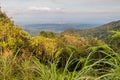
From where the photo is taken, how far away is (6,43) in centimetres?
866

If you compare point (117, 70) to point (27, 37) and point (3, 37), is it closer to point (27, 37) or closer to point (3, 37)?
point (3, 37)

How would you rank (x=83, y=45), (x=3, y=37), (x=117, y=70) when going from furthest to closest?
(x=83, y=45)
(x=3, y=37)
(x=117, y=70)

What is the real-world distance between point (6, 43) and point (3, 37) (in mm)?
319

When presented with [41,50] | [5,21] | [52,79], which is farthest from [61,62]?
[52,79]

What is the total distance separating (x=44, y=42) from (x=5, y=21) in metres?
1.76

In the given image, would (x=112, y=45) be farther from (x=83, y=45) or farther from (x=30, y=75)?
(x=30, y=75)

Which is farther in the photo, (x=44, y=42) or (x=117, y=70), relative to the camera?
(x=44, y=42)

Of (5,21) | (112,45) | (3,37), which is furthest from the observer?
(5,21)

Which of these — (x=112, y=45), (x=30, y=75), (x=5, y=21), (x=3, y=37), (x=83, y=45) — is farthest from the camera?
(x=5, y=21)

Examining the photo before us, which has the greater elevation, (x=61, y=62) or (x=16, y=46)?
(x=16, y=46)

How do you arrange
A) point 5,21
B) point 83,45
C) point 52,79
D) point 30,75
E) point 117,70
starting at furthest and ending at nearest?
point 5,21
point 83,45
point 30,75
point 52,79
point 117,70

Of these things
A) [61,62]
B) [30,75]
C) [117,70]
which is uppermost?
[117,70]

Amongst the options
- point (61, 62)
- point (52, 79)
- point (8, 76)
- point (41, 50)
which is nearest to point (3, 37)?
point (41, 50)

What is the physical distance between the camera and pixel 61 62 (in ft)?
30.0
